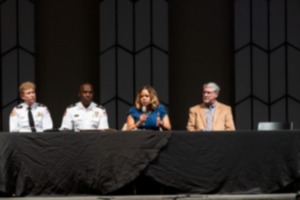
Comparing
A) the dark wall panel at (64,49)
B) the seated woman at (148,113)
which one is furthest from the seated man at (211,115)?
the dark wall panel at (64,49)

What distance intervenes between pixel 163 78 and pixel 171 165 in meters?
3.68

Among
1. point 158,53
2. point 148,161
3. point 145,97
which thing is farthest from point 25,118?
point 158,53

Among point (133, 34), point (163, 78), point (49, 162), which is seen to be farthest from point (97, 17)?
point (49, 162)

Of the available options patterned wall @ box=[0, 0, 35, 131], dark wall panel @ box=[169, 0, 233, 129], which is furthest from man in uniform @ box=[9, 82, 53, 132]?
dark wall panel @ box=[169, 0, 233, 129]

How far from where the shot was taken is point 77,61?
11.0m

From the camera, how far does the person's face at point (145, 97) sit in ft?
26.9

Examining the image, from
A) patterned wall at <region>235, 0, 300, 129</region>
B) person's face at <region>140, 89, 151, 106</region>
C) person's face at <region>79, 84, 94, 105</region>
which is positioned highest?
patterned wall at <region>235, 0, 300, 129</region>

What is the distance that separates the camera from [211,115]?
28.1 ft

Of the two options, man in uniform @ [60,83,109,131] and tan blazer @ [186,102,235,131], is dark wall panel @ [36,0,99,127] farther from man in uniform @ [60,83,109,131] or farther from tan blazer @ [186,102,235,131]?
tan blazer @ [186,102,235,131]

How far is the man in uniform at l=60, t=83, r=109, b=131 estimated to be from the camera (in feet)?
28.9

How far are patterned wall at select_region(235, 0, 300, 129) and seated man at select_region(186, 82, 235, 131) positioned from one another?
236cm

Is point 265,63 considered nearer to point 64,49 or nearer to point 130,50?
point 130,50

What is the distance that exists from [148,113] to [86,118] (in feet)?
3.30

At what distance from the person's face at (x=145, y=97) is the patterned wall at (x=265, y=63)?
298 cm
